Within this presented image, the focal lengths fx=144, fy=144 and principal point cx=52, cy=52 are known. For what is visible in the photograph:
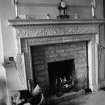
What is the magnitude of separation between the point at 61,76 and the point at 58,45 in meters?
0.73

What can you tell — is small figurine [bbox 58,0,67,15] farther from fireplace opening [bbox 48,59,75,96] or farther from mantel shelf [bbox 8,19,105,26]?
fireplace opening [bbox 48,59,75,96]

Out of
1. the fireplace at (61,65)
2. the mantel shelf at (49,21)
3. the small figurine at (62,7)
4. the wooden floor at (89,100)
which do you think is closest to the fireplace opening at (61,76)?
the fireplace at (61,65)

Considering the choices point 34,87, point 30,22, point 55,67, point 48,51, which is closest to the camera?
point 30,22

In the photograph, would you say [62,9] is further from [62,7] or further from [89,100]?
[89,100]

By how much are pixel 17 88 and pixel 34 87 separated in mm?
331

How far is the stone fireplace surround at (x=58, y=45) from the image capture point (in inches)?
96.6

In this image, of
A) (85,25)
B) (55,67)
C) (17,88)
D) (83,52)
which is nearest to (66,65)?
(55,67)

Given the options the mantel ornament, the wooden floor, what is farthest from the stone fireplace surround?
the wooden floor

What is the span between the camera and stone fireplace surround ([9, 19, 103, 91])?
8.05 feet

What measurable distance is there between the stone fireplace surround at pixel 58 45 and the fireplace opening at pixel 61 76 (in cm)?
14

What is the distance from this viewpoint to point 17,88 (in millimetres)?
2473

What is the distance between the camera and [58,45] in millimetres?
2924

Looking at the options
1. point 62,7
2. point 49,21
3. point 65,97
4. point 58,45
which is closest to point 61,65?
point 58,45

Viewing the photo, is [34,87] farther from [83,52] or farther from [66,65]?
[83,52]
